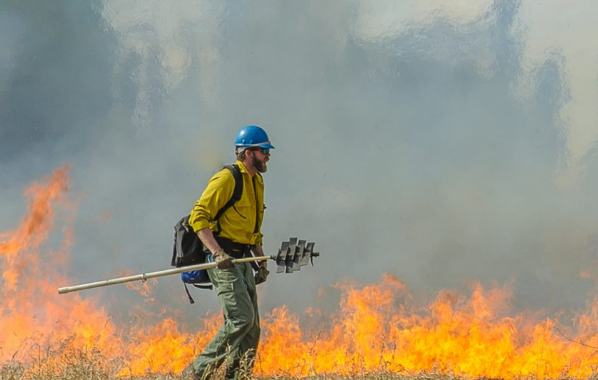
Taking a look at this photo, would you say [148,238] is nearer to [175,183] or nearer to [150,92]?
[175,183]

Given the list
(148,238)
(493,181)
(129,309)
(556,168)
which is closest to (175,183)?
(148,238)

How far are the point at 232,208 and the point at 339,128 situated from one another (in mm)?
4183

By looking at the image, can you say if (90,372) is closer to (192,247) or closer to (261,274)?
(192,247)

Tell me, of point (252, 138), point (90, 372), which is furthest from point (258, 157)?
point (90, 372)

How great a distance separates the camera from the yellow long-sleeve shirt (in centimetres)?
621

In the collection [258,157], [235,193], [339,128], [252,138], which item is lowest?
[235,193]

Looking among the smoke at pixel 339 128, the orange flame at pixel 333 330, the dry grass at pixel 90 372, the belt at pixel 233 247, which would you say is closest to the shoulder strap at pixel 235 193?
the belt at pixel 233 247

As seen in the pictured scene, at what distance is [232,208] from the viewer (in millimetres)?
6387

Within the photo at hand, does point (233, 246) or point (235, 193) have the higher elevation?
point (235, 193)

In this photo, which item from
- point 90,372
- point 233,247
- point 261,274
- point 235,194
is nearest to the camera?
point 90,372

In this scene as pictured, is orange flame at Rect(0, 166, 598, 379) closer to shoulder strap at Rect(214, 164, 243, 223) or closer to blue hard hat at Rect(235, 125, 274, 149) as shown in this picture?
shoulder strap at Rect(214, 164, 243, 223)

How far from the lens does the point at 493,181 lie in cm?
993

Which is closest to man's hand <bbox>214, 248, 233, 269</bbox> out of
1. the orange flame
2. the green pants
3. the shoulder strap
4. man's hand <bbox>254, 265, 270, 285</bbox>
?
the green pants

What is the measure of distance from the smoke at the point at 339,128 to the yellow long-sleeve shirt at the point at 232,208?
3.45 m
